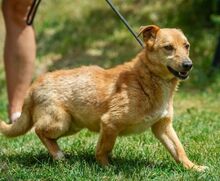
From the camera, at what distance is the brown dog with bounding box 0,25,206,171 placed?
5.34 meters

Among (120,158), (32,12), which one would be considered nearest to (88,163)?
(120,158)

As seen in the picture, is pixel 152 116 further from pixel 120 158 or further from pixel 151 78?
pixel 120 158

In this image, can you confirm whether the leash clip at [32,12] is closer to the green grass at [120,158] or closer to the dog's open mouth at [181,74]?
the green grass at [120,158]

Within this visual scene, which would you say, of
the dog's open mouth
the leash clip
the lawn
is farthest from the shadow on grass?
the leash clip

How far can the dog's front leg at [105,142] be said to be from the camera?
17.6 feet

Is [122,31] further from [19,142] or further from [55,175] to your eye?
[55,175]

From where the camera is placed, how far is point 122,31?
14.7 meters

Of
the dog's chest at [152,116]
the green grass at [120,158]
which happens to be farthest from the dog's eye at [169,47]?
the green grass at [120,158]

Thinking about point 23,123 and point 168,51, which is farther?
point 23,123

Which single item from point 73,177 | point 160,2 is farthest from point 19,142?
point 160,2

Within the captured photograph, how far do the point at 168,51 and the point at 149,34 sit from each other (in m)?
0.30

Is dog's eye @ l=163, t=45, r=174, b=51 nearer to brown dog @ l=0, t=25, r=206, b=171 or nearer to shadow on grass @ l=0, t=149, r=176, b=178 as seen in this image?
brown dog @ l=0, t=25, r=206, b=171

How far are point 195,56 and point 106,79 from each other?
7.78 metres

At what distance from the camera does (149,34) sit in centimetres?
553
